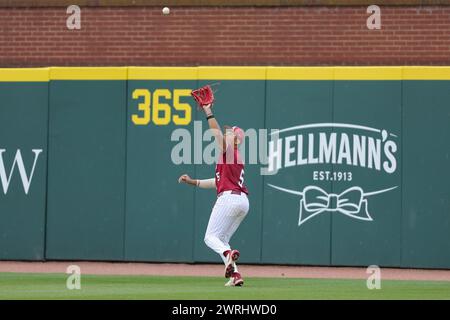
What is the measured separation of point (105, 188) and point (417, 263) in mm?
4865

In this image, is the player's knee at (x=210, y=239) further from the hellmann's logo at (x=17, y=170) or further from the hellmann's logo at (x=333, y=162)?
the hellmann's logo at (x=17, y=170)

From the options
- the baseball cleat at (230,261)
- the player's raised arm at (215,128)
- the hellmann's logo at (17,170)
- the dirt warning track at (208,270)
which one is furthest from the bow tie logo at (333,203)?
the baseball cleat at (230,261)

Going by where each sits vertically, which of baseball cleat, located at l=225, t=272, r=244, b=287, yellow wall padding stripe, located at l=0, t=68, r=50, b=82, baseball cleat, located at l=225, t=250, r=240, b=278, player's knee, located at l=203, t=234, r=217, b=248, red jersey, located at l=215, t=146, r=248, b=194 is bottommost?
baseball cleat, located at l=225, t=272, r=244, b=287

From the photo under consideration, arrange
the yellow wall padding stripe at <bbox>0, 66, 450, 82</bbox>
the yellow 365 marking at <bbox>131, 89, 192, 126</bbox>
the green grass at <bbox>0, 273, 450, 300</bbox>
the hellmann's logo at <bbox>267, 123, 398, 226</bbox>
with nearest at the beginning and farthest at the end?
the green grass at <bbox>0, 273, 450, 300</bbox> < the yellow wall padding stripe at <bbox>0, 66, 450, 82</bbox> < the hellmann's logo at <bbox>267, 123, 398, 226</bbox> < the yellow 365 marking at <bbox>131, 89, 192, 126</bbox>

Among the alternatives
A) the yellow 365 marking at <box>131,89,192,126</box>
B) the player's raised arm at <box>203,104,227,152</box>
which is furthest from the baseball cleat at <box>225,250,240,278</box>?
the yellow 365 marking at <box>131,89,192,126</box>

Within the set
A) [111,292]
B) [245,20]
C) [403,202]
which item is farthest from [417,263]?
[111,292]

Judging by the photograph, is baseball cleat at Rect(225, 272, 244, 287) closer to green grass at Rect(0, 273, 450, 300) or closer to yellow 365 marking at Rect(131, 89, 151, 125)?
green grass at Rect(0, 273, 450, 300)

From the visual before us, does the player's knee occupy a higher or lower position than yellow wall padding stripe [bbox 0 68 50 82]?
lower

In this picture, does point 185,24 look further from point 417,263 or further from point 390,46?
point 417,263

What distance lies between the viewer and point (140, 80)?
17.4 metres

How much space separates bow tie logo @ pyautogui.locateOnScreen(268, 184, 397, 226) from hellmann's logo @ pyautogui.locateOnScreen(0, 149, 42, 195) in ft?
12.2

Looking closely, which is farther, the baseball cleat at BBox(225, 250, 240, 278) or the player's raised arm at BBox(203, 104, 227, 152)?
the baseball cleat at BBox(225, 250, 240, 278)

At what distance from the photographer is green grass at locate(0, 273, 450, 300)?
1148cm

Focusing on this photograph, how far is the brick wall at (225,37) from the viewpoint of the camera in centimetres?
1794
